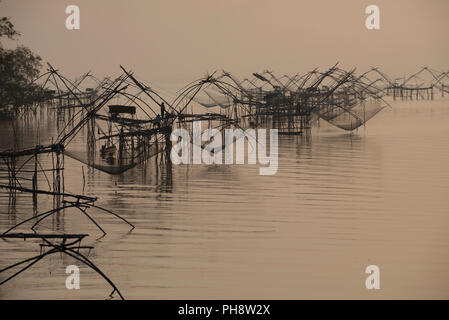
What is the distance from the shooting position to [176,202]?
44.4ft

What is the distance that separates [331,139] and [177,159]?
9.17 m

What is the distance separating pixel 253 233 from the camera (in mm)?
11023

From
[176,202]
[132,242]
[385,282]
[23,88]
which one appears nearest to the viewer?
[385,282]

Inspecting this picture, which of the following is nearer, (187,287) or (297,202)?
(187,287)

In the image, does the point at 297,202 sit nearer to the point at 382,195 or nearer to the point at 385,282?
the point at 382,195

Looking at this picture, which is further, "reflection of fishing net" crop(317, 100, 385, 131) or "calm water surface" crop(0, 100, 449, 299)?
"reflection of fishing net" crop(317, 100, 385, 131)

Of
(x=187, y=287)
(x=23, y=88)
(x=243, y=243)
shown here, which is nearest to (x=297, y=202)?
(x=243, y=243)

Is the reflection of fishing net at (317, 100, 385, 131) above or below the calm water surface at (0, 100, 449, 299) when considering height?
above

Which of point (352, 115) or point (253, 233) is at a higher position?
point (352, 115)

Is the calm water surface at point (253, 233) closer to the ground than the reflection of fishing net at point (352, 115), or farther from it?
closer to the ground

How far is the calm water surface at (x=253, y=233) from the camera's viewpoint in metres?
8.55

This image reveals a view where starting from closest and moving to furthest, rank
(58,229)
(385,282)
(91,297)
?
(91,297), (385,282), (58,229)

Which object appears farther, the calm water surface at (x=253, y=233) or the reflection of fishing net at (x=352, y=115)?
the reflection of fishing net at (x=352, y=115)

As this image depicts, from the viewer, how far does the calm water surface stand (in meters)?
8.55
